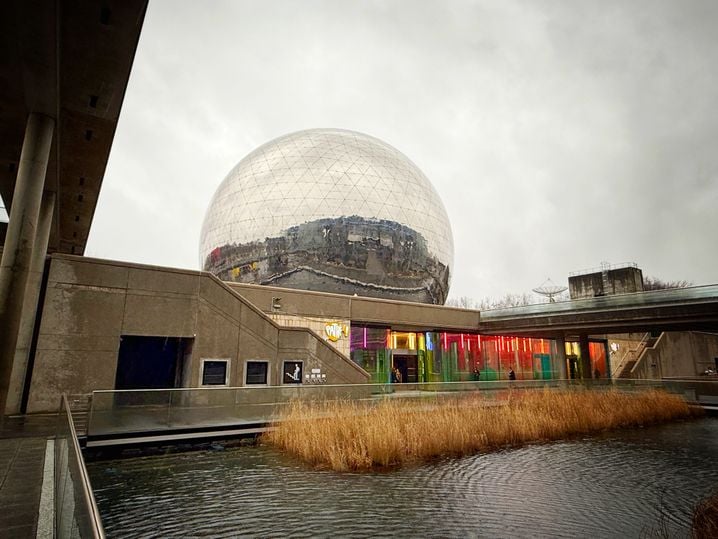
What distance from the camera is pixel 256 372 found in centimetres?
1816

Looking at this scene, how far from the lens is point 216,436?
11.4 metres

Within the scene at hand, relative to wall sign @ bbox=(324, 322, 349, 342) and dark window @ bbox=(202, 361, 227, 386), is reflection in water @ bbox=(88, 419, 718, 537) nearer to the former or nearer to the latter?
dark window @ bbox=(202, 361, 227, 386)

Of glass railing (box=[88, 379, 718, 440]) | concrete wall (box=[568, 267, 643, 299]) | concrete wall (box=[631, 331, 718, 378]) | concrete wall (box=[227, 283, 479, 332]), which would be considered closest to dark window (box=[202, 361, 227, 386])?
concrete wall (box=[227, 283, 479, 332])

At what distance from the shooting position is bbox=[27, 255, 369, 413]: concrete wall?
14.4m

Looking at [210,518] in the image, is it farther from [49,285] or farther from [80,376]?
[49,285]

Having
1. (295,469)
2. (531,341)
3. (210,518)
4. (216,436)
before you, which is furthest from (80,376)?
(531,341)

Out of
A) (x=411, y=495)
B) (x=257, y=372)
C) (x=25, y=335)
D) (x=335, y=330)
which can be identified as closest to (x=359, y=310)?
(x=335, y=330)

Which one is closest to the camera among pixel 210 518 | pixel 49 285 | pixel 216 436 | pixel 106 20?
pixel 210 518

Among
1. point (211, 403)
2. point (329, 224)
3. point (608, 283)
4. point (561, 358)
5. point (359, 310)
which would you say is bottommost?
point (211, 403)

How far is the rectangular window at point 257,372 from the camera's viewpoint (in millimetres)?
17969

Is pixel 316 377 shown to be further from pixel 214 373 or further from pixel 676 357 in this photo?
pixel 676 357

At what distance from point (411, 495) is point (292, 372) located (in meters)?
12.2

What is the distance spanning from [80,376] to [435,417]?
11633 millimetres

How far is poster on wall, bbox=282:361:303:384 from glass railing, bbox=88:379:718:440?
200 inches
